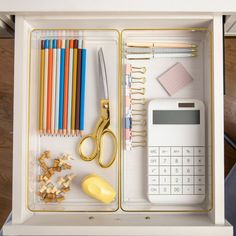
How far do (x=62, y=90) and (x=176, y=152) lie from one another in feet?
0.89

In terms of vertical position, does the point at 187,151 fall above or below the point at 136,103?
below

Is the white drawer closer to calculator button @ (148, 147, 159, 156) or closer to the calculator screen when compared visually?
the calculator screen

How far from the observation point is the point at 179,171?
28.5 inches

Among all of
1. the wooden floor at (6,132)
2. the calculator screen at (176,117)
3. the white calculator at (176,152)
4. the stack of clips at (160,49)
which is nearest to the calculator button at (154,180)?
the white calculator at (176,152)

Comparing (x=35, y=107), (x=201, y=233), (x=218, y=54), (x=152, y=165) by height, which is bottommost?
(x=201, y=233)

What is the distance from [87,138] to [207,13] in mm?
352

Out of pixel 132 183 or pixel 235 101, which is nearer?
pixel 132 183

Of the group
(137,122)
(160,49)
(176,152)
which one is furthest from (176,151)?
(160,49)

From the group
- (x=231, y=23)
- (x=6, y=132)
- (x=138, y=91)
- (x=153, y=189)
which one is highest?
(x=231, y=23)

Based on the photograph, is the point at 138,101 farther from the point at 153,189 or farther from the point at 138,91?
the point at 153,189

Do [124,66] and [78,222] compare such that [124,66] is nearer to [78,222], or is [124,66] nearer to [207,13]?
[207,13]

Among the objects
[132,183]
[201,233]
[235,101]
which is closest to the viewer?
[201,233]

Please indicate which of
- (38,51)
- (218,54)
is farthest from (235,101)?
(38,51)

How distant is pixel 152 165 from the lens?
729mm
